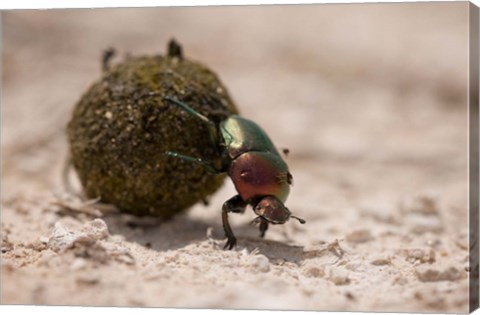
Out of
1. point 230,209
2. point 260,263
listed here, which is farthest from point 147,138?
point 260,263

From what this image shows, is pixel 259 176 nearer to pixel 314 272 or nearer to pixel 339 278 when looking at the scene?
pixel 314 272

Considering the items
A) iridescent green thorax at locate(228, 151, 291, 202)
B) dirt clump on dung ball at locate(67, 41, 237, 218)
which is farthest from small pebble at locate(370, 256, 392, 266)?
dirt clump on dung ball at locate(67, 41, 237, 218)

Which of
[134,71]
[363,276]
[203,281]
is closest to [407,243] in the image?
[363,276]

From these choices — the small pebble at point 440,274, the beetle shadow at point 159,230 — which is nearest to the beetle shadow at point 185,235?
the beetle shadow at point 159,230

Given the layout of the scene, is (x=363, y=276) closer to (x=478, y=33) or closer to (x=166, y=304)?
(x=166, y=304)

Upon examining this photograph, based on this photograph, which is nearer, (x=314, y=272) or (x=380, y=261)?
(x=314, y=272)

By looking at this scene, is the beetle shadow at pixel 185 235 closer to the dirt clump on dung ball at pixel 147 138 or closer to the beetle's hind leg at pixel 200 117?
the dirt clump on dung ball at pixel 147 138
